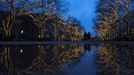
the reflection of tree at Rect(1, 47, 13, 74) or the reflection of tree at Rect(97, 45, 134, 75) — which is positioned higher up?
the reflection of tree at Rect(1, 47, 13, 74)

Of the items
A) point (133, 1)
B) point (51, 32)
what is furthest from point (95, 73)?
point (51, 32)

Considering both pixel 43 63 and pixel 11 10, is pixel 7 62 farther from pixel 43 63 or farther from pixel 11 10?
pixel 11 10

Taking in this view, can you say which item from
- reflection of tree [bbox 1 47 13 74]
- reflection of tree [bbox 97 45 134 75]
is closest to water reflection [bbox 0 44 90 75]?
reflection of tree [bbox 1 47 13 74]

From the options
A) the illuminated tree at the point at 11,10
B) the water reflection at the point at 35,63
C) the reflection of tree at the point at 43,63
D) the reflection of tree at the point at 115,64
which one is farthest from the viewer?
the illuminated tree at the point at 11,10

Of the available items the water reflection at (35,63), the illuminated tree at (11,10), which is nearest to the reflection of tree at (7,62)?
the water reflection at (35,63)

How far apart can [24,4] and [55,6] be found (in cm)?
2657

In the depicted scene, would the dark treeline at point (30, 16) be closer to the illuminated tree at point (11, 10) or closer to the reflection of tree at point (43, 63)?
the illuminated tree at point (11, 10)

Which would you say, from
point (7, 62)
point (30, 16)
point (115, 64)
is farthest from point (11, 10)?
point (115, 64)

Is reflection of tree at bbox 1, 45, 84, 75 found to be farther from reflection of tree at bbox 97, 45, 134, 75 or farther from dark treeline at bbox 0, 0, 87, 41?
dark treeline at bbox 0, 0, 87, 41

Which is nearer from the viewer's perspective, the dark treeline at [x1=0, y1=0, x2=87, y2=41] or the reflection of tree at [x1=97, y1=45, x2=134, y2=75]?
the reflection of tree at [x1=97, y1=45, x2=134, y2=75]

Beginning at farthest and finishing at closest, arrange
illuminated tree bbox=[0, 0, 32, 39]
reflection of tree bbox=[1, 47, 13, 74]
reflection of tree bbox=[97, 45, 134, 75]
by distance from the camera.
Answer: illuminated tree bbox=[0, 0, 32, 39] → reflection of tree bbox=[1, 47, 13, 74] → reflection of tree bbox=[97, 45, 134, 75]

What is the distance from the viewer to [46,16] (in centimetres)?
8238

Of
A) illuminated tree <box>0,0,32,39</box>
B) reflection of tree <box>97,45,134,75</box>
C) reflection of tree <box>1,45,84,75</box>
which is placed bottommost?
reflection of tree <box>97,45,134,75</box>

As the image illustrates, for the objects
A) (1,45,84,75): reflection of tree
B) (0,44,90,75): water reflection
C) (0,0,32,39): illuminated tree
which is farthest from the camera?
(0,0,32,39): illuminated tree
